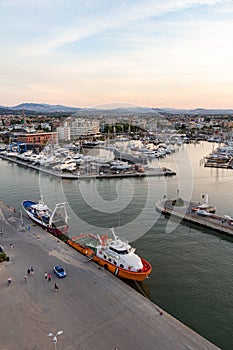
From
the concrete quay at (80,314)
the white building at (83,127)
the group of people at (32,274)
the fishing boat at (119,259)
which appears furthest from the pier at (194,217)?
the white building at (83,127)

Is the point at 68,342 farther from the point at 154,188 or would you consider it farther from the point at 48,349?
the point at 154,188

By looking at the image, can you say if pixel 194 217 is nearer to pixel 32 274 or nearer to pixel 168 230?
Answer: pixel 168 230

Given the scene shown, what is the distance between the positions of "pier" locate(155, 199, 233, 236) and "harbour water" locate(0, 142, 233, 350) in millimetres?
397

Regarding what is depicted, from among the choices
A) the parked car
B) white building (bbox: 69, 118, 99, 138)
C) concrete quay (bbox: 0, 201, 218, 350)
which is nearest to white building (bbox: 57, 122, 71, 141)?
white building (bbox: 69, 118, 99, 138)

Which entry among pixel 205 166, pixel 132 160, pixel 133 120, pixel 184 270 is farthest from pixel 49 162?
pixel 133 120

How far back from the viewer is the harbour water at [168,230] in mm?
8836

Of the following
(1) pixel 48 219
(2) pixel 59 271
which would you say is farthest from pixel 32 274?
(1) pixel 48 219

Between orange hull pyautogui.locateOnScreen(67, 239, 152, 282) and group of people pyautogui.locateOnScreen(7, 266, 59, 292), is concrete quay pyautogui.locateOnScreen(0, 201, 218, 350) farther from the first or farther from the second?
orange hull pyautogui.locateOnScreen(67, 239, 152, 282)

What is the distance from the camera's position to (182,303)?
8.95 metres

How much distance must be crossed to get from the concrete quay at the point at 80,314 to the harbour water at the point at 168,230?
126cm

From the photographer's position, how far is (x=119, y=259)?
33.0 ft

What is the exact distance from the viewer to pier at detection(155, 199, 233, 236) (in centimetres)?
1443

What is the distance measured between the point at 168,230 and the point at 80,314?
7.86m

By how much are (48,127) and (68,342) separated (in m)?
66.7
